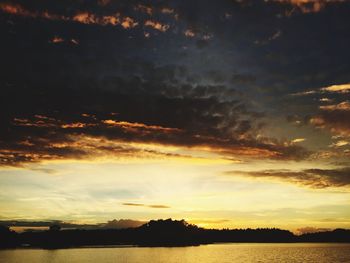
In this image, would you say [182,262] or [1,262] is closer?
[1,262]

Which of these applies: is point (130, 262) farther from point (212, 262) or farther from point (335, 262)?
point (335, 262)

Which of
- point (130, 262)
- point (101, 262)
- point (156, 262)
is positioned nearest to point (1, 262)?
point (101, 262)

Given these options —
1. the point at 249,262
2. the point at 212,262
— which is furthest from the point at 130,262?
the point at 249,262

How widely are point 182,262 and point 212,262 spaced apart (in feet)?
40.2

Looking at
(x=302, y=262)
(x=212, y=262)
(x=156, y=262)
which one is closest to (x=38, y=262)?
(x=156, y=262)

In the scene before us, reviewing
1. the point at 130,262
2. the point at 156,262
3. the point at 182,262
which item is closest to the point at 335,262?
the point at 182,262

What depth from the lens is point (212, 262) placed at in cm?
A: 16738

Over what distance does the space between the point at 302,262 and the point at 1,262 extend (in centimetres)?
11710

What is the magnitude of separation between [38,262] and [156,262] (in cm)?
4700

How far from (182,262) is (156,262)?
1091 centimetres

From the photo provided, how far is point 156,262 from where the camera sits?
165875mm

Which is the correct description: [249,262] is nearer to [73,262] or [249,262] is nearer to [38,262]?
[73,262]

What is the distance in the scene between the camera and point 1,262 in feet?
518

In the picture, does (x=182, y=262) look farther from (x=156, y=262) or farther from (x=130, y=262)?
(x=130, y=262)
